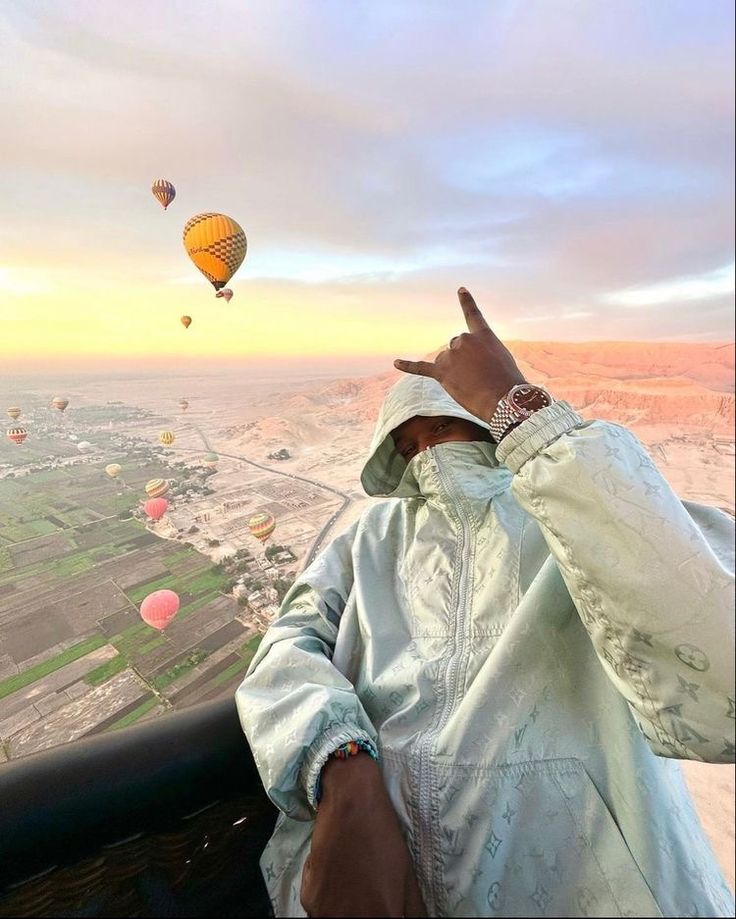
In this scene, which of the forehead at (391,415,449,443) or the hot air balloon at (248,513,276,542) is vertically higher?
the forehead at (391,415,449,443)

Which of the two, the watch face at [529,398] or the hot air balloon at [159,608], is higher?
the watch face at [529,398]

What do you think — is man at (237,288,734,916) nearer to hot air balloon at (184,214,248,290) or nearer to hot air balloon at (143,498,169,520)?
hot air balloon at (143,498,169,520)

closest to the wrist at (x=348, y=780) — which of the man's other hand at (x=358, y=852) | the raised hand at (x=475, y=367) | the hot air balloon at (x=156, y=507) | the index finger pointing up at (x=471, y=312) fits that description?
the man's other hand at (x=358, y=852)

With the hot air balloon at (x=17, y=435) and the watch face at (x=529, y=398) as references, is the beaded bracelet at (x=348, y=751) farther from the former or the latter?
the hot air balloon at (x=17, y=435)

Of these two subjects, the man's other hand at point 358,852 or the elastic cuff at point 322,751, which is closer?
the man's other hand at point 358,852

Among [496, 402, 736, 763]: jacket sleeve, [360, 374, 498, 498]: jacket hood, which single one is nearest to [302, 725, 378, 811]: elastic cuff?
[496, 402, 736, 763]: jacket sleeve

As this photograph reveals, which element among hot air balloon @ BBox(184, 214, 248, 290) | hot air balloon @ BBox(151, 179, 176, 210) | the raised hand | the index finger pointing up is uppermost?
hot air balloon @ BBox(151, 179, 176, 210)

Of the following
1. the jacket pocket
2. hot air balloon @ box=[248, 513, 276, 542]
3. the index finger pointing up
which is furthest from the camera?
hot air balloon @ box=[248, 513, 276, 542]
